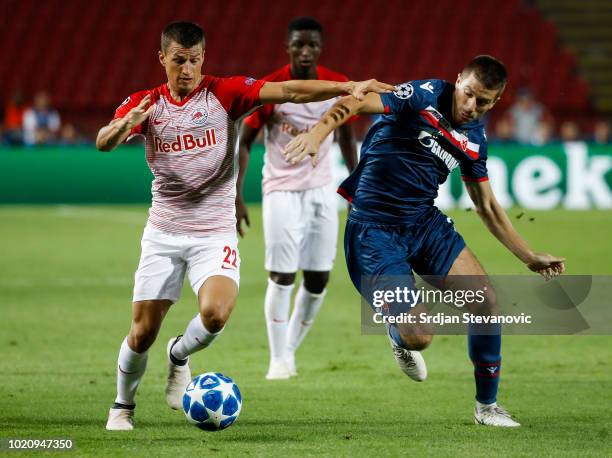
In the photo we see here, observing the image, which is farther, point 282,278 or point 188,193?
point 282,278

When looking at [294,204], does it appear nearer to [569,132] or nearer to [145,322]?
[145,322]

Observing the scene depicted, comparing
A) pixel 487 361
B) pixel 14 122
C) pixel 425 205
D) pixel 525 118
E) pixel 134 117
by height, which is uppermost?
pixel 525 118

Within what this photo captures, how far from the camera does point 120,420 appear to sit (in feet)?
20.2

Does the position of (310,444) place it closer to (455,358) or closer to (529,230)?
(455,358)

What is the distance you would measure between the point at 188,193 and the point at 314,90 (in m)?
0.95

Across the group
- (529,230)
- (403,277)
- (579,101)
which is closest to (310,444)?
(403,277)

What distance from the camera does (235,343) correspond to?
30.9 ft

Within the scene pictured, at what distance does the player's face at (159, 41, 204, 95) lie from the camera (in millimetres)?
6027

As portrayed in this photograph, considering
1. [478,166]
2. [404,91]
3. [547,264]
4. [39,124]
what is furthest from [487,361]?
[39,124]

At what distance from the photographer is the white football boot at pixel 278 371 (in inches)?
314

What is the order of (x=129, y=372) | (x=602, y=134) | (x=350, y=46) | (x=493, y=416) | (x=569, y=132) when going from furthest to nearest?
(x=350, y=46) < (x=569, y=132) < (x=602, y=134) < (x=493, y=416) < (x=129, y=372)

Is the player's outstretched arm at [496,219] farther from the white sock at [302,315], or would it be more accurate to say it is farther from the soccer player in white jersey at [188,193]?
the white sock at [302,315]

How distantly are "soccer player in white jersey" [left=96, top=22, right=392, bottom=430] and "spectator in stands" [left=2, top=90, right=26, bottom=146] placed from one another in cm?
1726

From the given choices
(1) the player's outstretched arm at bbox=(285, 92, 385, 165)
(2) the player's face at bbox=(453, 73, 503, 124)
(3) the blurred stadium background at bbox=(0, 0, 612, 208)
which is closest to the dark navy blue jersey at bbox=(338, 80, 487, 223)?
(2) the player's face at bbox=(453, 73, 503, 124)
